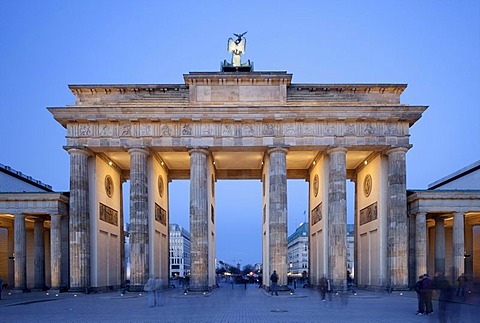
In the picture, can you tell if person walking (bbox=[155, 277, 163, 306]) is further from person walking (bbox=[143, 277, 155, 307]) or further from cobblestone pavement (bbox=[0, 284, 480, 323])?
cobblestone pavement (bbox=[0, 284, 480, 323])

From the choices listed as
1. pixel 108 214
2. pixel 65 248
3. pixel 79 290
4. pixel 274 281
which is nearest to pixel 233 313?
pixel 274 281

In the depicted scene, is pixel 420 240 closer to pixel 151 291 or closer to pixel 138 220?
pixel 138 220

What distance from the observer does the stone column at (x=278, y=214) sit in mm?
35719

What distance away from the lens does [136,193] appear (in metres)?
36.9

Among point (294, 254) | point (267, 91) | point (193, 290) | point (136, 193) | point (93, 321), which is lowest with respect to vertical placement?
point (294, 254)

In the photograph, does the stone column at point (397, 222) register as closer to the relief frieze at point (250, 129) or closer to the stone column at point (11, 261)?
the relief frieze at point (250, 129)

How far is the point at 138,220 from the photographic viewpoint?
3672cm

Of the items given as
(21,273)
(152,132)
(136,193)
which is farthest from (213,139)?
(21,273)

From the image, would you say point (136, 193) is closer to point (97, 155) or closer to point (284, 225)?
point (97, 155)

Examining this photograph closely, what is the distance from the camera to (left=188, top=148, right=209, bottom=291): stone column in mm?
35875

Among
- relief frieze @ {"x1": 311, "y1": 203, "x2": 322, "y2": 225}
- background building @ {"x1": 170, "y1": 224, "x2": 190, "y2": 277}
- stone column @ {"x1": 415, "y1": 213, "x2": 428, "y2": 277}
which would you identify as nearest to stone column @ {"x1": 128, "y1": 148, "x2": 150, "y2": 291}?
relief frieze @ {"x1": 311, "y1": 203, "x2": 322, "y2": 225}

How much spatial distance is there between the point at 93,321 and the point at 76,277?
18634 millimetres

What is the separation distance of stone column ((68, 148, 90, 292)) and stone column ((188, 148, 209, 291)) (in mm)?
7884

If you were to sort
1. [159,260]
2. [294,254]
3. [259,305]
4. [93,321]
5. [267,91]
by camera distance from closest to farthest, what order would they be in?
[93,321] < [259,305] < [267,91] < [159,260] < [294,254]
